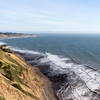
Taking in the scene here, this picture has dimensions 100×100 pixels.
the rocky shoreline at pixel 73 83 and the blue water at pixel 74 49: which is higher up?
the blue water at pixel 74 49

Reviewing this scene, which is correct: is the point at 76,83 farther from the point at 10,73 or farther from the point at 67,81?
the point at 10,73

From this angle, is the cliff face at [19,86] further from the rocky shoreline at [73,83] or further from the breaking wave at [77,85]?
the breaking wave at [77,85]

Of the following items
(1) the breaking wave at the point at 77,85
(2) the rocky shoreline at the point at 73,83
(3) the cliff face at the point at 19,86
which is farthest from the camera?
(2) the rocky shoreline at the point at 73,83

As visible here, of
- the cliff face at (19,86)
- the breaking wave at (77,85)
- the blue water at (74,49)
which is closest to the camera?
the cliff face at (19,86)

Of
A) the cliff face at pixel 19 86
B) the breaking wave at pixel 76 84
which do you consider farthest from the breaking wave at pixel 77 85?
the cliff face at pixel 19 86

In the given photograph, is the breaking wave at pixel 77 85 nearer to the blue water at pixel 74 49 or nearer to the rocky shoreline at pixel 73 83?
the rocky shoreline at pixel 73 83

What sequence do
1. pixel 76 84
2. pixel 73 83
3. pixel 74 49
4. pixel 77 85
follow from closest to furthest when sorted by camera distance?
pixel 77 85
pixel 76 84
pixel 73 83
pixel 74 49

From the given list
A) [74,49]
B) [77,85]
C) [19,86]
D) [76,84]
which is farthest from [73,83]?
[74,49]

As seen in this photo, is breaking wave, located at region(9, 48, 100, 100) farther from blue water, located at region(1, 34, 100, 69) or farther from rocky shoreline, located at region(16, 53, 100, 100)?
blue water, located at region(1, 34, 100, 69)

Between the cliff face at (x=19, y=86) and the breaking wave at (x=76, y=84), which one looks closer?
the cliff face at (x=19, y=86)

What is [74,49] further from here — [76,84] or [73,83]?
[76,84]

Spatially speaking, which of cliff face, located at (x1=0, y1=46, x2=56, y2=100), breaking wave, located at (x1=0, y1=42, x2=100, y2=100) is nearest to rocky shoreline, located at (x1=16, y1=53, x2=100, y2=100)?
breaking wave, located at (x1=0, y1=42, x2=100, y2=100)

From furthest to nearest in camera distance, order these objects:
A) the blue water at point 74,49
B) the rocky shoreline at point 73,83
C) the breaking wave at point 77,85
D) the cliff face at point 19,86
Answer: the blue water at point 74,49
the rocky shoreline at point 73,83
the breaking wave at point 77,85
the cliff face at point 19,86
